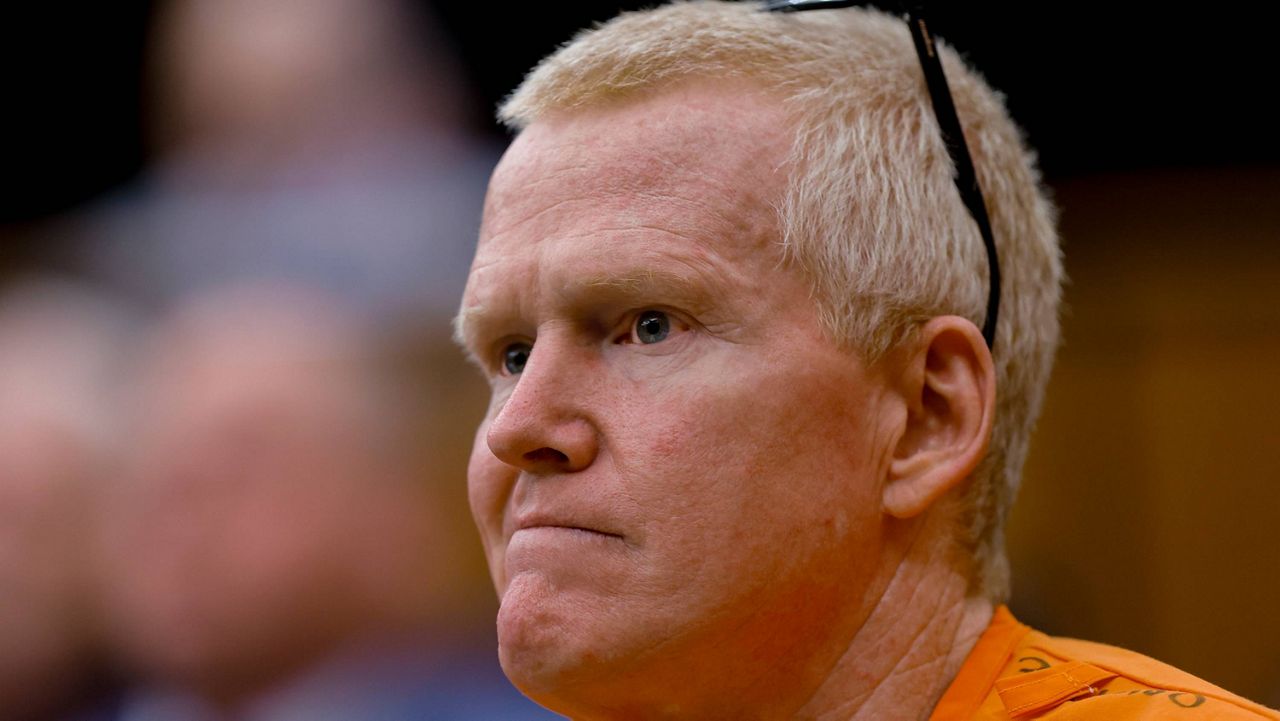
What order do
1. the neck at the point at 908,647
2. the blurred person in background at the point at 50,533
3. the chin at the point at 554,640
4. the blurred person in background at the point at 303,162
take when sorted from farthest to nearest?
the blurred person in background at the point at 303,162 < the blurred person in background at the point at 50,533 < the neck at the point at 908,647 < the chin at the point at 554,640

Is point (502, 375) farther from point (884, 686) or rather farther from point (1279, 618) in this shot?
point (1279, 618)

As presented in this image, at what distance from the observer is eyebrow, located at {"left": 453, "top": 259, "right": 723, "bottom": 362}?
1.37 m

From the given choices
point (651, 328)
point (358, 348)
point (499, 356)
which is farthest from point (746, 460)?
point (358, 348)

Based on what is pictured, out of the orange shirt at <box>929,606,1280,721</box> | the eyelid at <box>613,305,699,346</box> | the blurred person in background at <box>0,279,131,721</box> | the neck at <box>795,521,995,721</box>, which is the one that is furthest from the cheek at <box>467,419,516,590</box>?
the blurred person in background at <box>0,279,131,721</box>

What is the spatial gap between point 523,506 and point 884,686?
449 mm

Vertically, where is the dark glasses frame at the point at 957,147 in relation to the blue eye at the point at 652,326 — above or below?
above

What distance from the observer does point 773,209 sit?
1415mm

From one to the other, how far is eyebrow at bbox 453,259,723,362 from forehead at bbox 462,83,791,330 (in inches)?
0.4

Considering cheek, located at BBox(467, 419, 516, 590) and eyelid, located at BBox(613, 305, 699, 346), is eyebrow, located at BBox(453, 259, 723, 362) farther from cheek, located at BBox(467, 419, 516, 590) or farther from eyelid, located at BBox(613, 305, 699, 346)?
cheek, located at BBox(467, 419, 516, 590)

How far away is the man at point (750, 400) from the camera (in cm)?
132

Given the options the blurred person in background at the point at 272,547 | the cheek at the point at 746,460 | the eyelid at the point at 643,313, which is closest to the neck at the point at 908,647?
the cheek at the point at 746,460

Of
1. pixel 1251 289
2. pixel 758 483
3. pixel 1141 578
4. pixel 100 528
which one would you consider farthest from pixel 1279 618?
pixel 100 528

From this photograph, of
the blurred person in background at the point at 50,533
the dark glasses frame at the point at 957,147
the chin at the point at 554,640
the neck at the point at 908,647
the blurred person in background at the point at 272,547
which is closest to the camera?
the chin at the point at 554,640

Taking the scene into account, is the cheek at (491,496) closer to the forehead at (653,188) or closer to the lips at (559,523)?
the lips at (559,523)
